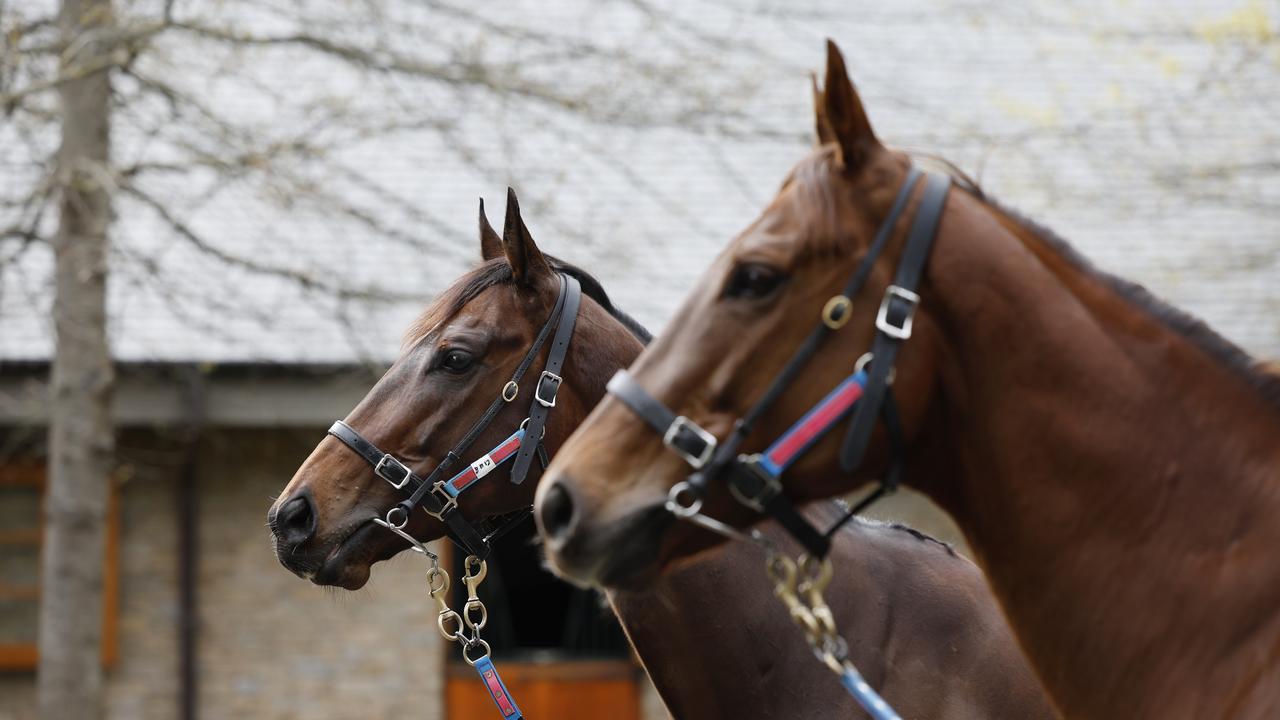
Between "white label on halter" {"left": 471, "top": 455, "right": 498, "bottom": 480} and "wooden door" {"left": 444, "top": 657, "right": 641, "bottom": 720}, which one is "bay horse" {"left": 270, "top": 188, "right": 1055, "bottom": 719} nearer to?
A: "white label on halter" {"left": 471, "top": 455, "right": 498, "bottom": 480}

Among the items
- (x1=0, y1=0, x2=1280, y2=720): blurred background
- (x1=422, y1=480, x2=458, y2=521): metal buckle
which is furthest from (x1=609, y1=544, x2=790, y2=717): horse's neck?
(x1=0, y1=0, x2=1280, y2=720): blurred background

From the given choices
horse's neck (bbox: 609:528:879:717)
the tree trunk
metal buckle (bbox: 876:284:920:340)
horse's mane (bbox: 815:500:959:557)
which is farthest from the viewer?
the tree trunk

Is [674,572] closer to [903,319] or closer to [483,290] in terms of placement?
[483,290]

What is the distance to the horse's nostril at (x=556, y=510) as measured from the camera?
6.91 feet

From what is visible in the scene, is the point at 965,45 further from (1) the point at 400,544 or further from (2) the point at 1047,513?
(2) the point at 1047,513

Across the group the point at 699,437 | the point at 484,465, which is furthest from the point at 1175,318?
the point at 484,465

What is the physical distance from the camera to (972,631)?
3311 mm

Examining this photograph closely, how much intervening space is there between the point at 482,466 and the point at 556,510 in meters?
1.31

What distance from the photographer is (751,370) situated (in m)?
2.12

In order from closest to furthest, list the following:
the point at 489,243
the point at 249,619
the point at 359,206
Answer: the point at 489,243 → the point at 359,206 → the point at 249,619

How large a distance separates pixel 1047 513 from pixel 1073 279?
41 centimetres

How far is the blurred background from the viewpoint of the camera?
6.84 m

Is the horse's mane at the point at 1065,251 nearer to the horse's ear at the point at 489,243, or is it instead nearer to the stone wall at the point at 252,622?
the horse's ear at the point at 489,243

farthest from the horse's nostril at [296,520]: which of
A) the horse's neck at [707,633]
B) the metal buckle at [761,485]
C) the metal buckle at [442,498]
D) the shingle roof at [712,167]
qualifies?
the shingle roof at [712,167]
